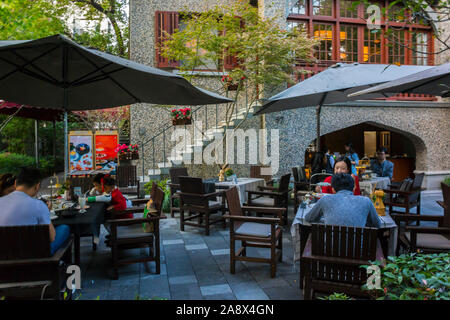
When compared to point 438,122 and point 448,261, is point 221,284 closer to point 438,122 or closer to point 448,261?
point 448,261

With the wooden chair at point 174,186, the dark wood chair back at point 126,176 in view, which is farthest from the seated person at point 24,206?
the dark wood chair back at point 126,176

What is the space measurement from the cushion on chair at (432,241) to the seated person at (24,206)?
4.09 metres

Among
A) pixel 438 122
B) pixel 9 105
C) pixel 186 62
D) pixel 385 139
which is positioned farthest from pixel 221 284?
pixel 385 139

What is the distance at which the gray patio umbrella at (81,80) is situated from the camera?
133 inches

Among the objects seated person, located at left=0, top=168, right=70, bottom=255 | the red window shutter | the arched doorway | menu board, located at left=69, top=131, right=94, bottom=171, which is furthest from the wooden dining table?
the arched doorway

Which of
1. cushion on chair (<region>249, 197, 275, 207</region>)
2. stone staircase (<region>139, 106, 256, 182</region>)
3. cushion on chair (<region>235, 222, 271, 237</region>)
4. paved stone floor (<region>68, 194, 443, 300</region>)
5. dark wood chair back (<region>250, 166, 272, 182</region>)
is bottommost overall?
paved stone floor (<region>68, 194, 443, 300</region>)

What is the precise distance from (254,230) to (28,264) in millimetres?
2615

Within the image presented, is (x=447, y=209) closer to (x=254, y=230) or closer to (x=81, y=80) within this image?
(x=254, y=230)

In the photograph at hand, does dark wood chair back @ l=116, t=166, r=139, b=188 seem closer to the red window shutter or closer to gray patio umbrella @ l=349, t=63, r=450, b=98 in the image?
the red window shutter

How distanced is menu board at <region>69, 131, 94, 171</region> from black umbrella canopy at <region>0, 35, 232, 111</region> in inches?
248

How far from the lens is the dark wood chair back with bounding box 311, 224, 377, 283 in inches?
112

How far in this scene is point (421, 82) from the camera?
14.6 feet

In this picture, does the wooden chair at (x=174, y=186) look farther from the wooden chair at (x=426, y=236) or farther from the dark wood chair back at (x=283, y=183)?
the wooden chair at (x=426, y=236)
